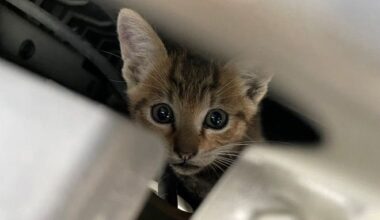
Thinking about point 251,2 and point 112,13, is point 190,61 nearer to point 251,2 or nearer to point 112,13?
point 112,13

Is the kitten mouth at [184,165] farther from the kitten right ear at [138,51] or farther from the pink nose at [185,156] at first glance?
the kitten right ear at [138,51]

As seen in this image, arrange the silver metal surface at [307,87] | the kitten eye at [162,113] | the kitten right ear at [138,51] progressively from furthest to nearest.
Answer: the kitten eye at [162,113], the kitten right ear at [138,51], the silver metal surface at [307,87]

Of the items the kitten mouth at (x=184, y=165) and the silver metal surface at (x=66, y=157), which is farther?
the kitten mouth at (x=184, y=165)

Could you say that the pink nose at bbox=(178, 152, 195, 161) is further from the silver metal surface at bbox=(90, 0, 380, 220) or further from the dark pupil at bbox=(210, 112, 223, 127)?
the silver metal surface at bbox=(90, 0, 380, 220)

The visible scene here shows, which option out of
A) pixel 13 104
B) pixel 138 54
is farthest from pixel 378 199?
pixel 138 54

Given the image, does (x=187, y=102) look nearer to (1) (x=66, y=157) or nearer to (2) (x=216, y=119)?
(2) (x=216, y=119)

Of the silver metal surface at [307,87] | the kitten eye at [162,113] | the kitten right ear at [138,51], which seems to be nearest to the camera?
the silver metal surface at [307,87]

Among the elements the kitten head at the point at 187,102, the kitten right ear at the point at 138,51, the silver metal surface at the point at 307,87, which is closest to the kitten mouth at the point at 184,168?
the kitten head at the point at 187,102

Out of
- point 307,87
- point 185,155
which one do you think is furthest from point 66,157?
point 185,155
